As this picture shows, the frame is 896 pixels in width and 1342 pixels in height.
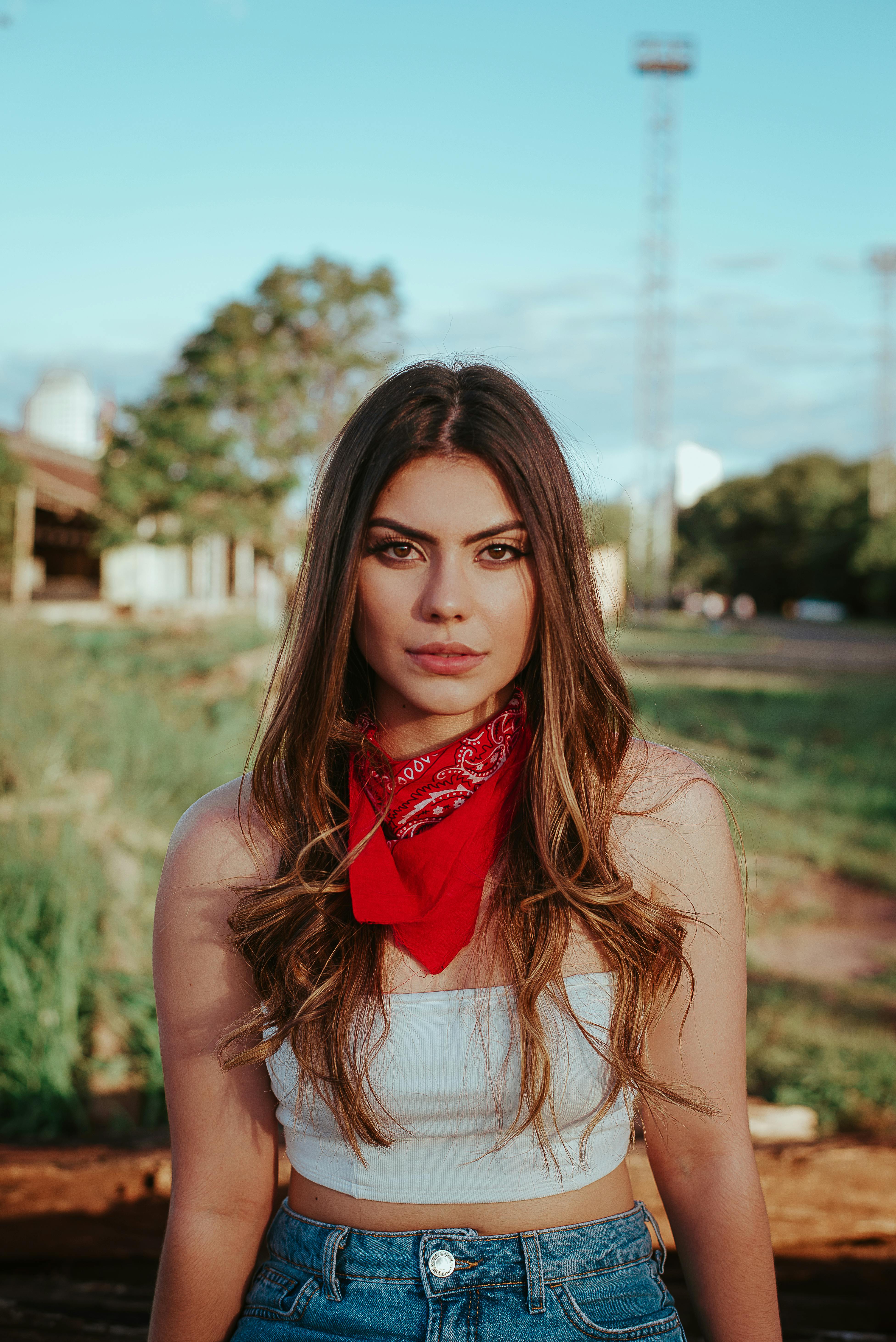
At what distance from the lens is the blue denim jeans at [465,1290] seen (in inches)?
56.7

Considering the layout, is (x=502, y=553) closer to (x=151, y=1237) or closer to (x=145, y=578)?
(x=151, y=1237)

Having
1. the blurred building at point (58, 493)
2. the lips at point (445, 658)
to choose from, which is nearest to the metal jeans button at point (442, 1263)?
the lips at point (445, 658)

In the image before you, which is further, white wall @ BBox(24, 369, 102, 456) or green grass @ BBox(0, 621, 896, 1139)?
white wall @ BBox(24, 369, 102, 456)

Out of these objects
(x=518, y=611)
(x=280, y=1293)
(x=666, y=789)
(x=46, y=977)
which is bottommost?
(x=46, y=977)

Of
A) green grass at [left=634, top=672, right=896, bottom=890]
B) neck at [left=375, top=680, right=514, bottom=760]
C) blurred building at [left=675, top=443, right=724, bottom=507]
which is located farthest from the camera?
blurred building at [left=675, top=443, right=724, bottom=507]

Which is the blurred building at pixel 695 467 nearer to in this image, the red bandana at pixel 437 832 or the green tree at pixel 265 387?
the green tree at pixel 265 387

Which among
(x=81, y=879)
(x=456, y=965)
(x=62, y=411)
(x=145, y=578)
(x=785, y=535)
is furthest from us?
(x=785, y=535)

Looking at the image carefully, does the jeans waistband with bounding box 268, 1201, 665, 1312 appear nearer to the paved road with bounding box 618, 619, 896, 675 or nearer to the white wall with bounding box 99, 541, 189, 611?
the paved road with bounding box 618, 619, 896, 675

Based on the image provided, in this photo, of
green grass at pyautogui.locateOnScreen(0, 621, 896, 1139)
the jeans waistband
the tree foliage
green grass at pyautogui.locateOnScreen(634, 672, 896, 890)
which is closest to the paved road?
green grass at pyautogui.locateOnScreen(634, 672, 896, 890)

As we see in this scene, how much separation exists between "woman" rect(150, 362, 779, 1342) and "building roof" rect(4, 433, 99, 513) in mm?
16572

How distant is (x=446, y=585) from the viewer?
152cm

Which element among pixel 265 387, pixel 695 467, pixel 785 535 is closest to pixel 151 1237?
pixel 265 387

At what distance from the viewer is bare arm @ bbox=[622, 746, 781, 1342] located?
1563 millimetres

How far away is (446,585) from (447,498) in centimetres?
13
